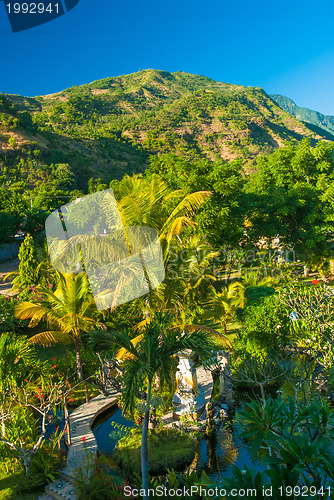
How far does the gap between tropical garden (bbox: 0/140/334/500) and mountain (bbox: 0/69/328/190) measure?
121 feet

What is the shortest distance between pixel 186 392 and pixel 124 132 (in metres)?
87.5

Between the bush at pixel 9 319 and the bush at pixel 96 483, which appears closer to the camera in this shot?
the bush at pixel 96 483

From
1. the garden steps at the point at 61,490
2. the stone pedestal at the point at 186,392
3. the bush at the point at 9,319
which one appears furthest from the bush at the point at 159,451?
the bush at the point at 9,319

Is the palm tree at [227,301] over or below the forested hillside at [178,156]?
below

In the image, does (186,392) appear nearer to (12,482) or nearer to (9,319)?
(12,482)

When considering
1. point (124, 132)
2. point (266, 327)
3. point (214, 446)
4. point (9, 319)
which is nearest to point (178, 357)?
point (214, 446)

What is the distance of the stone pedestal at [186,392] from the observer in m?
7.15

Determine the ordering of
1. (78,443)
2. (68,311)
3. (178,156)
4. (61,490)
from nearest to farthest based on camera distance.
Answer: (61,490) < (78,443) < (68,311) < (178,156)

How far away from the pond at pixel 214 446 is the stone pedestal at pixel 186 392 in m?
0.59

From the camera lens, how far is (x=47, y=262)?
1408 centimetres

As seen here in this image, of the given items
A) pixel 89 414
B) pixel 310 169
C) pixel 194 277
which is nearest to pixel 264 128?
pixel 310 169

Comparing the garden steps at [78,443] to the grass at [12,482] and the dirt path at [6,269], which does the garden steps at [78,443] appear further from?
the dirt path at [6,269]

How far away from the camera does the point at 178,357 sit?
24.8 feet

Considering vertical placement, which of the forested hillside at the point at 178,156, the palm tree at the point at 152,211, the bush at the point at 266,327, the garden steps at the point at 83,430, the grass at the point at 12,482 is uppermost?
the forested hillside at the point at 178,156
